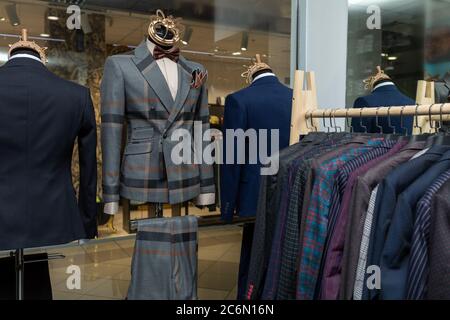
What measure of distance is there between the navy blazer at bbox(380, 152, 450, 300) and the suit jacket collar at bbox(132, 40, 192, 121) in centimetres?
109

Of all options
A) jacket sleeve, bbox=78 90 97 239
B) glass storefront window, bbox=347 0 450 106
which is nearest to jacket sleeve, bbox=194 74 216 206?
jacket sleeve, bbox=78 90 97 239

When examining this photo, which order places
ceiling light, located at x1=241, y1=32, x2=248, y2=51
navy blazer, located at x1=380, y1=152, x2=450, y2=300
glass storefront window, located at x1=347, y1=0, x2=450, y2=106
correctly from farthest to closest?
ceiling light, located at x1=241, y1=32, x2=248, y2=51, glass storefront window, located at x1=347, y1=0, x2=450, y2=106, navy blazer, located at x1=380, y1=152, x2=450, y2=300

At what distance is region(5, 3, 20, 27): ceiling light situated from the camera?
3.39 metres

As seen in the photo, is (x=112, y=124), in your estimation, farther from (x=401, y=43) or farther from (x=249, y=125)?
(x=401, y=43)

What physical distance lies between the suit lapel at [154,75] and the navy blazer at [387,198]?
105 centimetres

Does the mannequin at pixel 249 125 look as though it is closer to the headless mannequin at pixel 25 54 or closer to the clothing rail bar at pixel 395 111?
the clothing rail bar at pixel 395 111

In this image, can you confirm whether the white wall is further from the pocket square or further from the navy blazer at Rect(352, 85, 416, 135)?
the pocket square

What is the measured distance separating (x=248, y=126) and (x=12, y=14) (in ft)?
7.56

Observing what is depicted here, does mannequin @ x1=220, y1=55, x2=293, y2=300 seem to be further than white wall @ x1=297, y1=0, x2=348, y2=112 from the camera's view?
No

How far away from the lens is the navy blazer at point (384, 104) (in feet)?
7.81

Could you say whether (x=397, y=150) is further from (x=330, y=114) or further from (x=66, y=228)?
(x=66, y=228)

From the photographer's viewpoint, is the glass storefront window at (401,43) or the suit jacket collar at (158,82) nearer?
the suit jacket collar at (158,82)

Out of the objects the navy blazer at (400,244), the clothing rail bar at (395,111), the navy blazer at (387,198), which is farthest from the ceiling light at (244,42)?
the navy blazer at (400,244)
